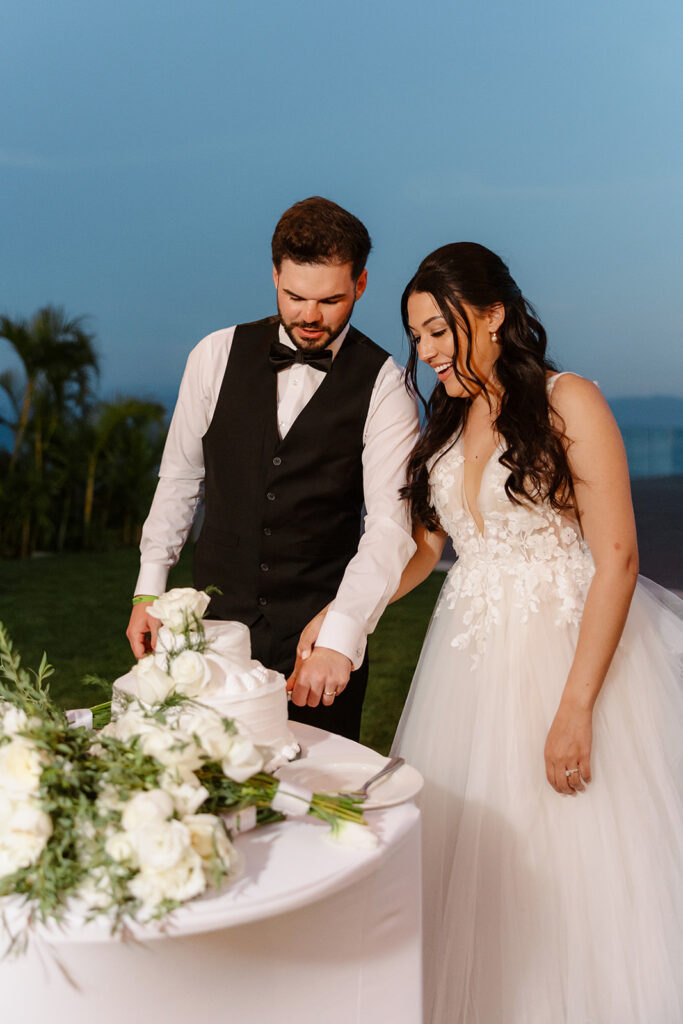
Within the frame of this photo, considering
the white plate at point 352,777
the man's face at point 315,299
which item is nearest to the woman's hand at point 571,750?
the white plate at point 352,777

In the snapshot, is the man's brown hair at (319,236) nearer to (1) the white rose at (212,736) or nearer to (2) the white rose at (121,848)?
(1) the white rose at (212,736)

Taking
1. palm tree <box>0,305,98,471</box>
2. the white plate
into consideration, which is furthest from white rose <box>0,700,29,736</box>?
palm tree <box>0,305,98,471</box>

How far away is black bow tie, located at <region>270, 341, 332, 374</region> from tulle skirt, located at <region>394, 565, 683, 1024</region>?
31.4 inches

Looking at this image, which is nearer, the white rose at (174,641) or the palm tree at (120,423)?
the white rose at (174,641)

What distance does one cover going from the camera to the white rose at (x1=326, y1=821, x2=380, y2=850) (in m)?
Answer: 1.35

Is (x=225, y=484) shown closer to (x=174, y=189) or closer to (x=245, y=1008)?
(x=245, y=1008)

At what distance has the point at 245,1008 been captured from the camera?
4.50 feet

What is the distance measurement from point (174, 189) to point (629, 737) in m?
12.1

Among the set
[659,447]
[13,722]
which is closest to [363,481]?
[13,722]

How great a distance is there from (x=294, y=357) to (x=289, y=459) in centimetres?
26

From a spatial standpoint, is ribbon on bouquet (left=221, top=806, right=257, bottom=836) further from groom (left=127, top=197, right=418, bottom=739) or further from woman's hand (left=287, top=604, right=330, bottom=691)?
groom (left=127, top=197, right=418, bottom=739)

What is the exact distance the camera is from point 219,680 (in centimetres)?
153

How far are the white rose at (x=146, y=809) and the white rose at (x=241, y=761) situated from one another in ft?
0.40

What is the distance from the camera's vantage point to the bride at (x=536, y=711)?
6.33 feet
